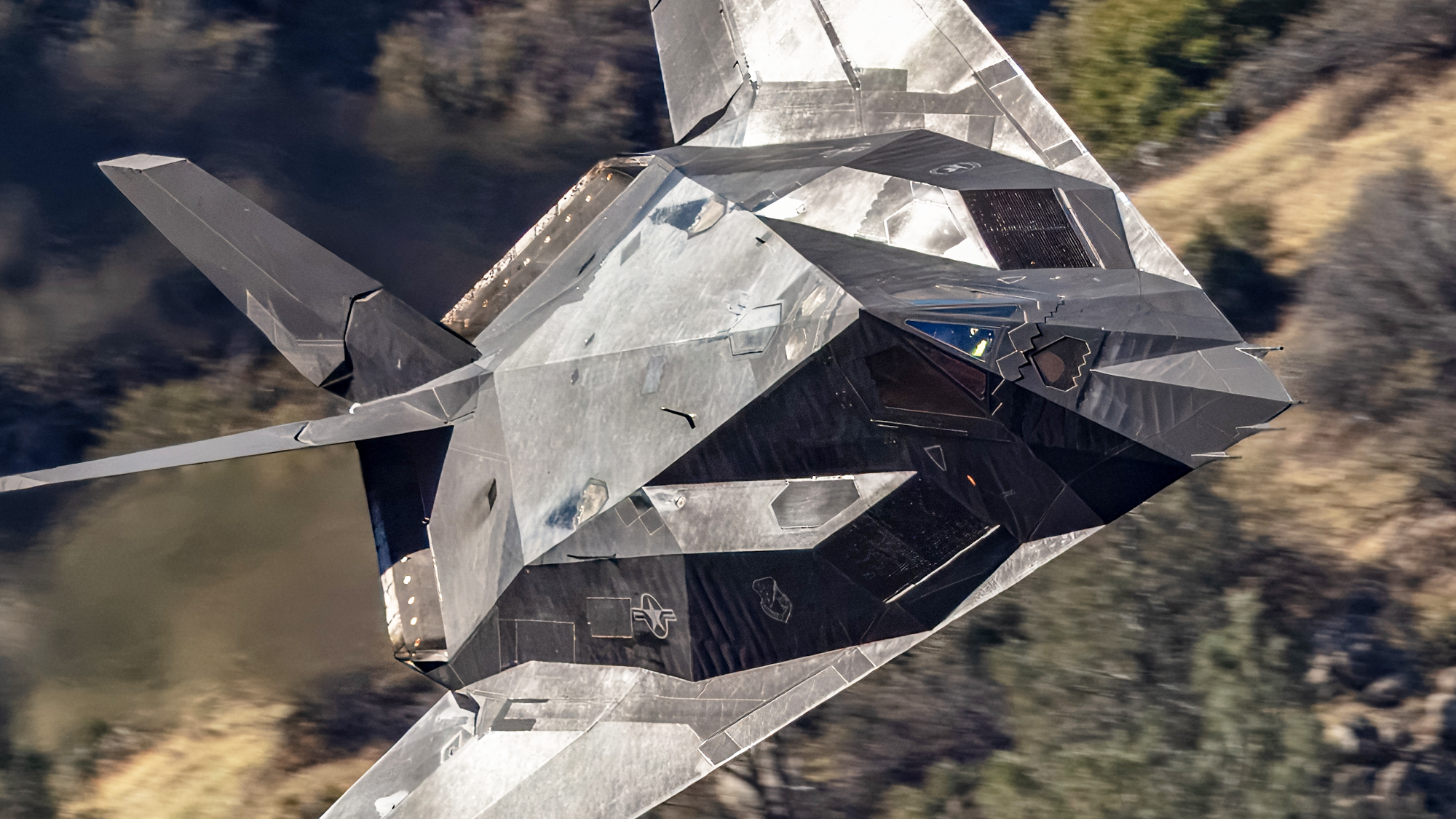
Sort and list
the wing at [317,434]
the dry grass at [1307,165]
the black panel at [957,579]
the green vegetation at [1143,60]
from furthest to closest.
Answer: the green vegetation at [1143,60]
the dry grass at [1307,165]
the wing at [317,434]
the black panel at [957,579]

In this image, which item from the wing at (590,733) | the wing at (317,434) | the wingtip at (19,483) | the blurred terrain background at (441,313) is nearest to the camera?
the wingtip at (19,483)

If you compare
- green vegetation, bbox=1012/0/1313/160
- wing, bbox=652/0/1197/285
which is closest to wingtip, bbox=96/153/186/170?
wing, bbox=652/0/1197/285

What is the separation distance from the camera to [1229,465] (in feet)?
60.2

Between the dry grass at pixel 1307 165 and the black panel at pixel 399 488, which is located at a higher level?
the dry grass at pixel 1307 165

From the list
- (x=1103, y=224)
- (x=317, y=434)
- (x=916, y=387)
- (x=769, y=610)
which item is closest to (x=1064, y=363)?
(x=916, y=387)

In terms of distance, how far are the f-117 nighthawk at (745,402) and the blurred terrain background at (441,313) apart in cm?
463

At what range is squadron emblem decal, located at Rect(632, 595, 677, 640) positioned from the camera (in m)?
11.3

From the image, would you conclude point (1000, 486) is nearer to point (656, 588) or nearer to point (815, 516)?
point (815, 516)

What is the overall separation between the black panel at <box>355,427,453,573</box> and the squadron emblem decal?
12.9 feet

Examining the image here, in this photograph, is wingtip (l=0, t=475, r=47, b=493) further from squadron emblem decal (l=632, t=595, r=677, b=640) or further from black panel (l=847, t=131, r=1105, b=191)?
black panel (l=847, t=131, r=1105, b=191)

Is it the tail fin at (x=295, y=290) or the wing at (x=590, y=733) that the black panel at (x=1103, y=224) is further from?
the tail fin at (x=295, y=290)

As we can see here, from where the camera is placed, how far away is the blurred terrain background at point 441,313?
17016mm

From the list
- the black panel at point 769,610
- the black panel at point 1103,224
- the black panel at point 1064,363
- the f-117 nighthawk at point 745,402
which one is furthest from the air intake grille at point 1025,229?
the black panel at point 769,610

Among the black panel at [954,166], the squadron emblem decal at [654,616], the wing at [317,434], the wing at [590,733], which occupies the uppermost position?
the black panel at [954,166]
